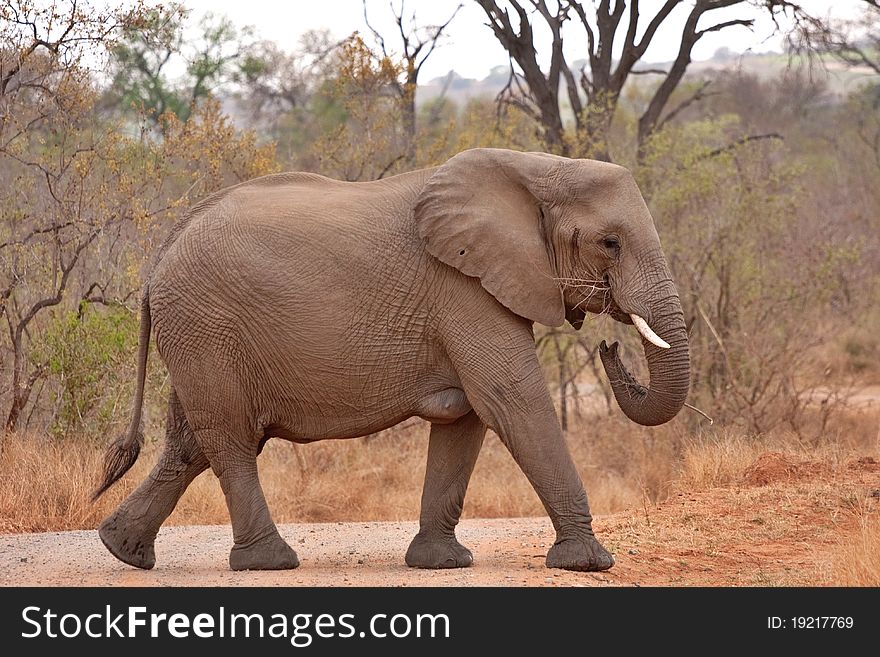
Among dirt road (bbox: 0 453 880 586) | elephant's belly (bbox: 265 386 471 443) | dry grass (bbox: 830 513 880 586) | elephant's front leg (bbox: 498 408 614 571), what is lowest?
dirt road (bbox: 0 453 880 586)

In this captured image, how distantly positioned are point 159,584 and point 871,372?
16274 millimetres

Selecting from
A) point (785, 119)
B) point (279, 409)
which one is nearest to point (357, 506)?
point (279, 409)

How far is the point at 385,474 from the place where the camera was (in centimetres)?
1203

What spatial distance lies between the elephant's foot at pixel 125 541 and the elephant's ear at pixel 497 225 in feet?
7.93

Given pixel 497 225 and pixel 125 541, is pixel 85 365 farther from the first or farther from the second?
pixel 497 225

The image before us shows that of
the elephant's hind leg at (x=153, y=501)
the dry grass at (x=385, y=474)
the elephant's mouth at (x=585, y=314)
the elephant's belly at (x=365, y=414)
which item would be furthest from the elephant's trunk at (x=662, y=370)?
the dry grass at (x=385, y=474)

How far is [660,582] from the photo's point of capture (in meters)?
7.09

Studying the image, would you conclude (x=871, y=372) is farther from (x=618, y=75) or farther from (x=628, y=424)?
(x=628, y=424)

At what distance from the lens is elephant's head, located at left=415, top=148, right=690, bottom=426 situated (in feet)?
22.3

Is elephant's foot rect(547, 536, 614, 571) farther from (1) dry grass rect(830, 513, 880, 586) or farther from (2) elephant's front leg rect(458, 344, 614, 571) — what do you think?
(1) dry grass rect(830, 513, 880, 586)

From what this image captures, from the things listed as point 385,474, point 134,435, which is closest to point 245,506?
point 134,435

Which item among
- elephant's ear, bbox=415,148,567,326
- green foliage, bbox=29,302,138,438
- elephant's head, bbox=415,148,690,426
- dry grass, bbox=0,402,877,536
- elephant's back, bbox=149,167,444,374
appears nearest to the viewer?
elephant's head, bbox=415,148,690,426

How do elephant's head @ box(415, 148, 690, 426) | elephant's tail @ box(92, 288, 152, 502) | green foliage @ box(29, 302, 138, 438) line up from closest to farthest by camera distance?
elephant's head @ box(415, 148, 690, 426)
elephant's tail @ box(92, 288, 152, 502)
green foliage @ box(29, 302, 138, 438)

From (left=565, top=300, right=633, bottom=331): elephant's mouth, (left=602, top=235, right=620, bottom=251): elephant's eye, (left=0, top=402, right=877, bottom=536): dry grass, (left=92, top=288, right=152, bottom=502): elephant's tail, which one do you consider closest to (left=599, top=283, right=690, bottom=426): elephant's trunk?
(left=565, top=300, right=633, bottom=331): elephant's mouth
